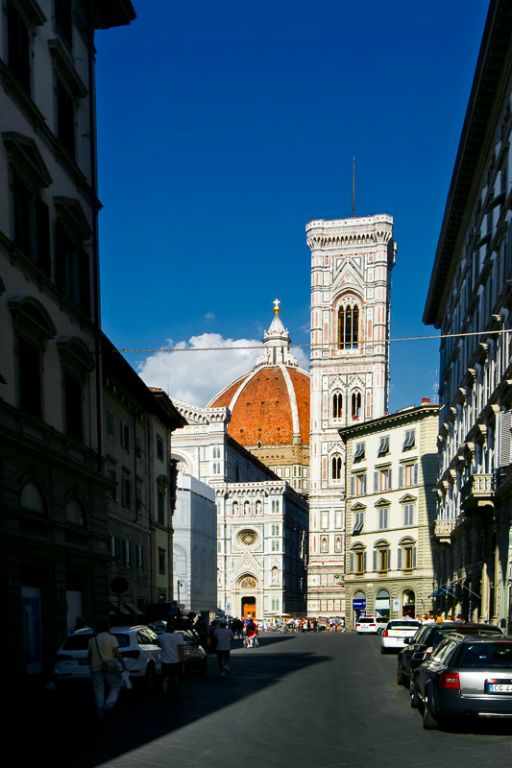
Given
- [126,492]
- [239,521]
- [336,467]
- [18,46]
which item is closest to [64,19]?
[18,46]

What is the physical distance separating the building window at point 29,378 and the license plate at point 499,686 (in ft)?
41.8

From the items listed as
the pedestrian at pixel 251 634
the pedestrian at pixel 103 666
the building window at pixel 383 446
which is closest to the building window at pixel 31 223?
the pedestrian at pixel 103 666

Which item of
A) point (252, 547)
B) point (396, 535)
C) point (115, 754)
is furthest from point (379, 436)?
point (115, 754)

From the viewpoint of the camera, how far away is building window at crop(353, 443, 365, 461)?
82.9 meters

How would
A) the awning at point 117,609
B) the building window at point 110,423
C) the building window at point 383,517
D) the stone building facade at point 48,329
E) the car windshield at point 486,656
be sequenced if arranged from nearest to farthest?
the car windshield at point 486,656 → the stone building facade at point 48,329 → the building window at point 110,423 → the awning at point 117,609 → the building window at point 383,517

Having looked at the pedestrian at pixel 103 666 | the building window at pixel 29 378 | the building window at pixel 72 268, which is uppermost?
the building window at pixel 72 268

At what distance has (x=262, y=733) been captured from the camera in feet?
48.5

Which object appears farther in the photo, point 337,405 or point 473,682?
point 337,405

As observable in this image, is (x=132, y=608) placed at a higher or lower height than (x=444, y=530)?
lower

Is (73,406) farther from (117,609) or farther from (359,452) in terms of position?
(359,452)

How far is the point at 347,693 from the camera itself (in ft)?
73.0

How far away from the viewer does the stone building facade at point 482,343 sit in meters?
33.9

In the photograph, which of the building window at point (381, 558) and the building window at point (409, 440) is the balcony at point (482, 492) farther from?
the building window at point (381, 558)

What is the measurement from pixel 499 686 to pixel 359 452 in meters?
69.7
